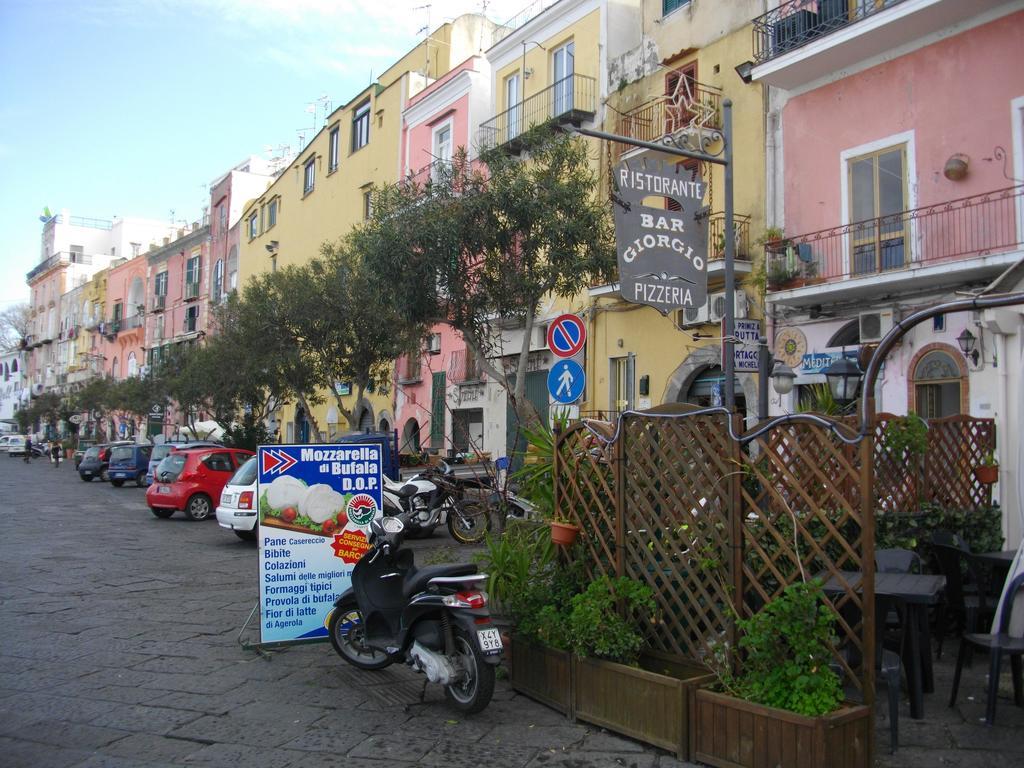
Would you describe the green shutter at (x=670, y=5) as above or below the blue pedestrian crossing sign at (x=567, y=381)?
above

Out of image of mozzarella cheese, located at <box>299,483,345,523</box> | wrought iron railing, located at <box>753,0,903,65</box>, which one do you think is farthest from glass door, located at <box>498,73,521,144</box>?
image of mozzarella cheese, located at <box>299,483,345,523</box>

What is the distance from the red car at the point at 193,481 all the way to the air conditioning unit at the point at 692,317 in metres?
9.77

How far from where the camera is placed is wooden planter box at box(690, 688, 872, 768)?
4.29 meters

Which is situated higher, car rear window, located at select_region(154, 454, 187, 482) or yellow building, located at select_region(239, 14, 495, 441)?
yellow building, located at select_region(239, 14, 495, 441)

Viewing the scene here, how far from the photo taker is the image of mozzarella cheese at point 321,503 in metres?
7.24

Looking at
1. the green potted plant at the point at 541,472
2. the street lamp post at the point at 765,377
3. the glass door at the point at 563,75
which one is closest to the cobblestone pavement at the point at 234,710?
the green potted plant at the point at 541,472

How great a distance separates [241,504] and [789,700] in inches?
476

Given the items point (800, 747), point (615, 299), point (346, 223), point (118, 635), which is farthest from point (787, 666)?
point (346, 223)

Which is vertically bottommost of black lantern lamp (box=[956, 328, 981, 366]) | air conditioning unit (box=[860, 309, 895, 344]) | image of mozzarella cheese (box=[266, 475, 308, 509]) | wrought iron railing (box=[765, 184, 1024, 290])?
image of mozzarella cheese (box=[266, 475, 308, 509])

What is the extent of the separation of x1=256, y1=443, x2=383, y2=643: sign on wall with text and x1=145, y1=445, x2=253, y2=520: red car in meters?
12.5

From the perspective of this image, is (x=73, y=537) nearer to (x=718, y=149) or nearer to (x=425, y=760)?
(x=425, y=760)

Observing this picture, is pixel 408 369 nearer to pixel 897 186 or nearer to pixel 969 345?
pixel 897 186

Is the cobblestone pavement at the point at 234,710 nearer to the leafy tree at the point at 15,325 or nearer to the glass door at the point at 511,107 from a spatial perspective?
the glass door at the point at 511,107

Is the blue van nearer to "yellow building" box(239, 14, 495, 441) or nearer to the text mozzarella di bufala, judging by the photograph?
"yellow building" box(239, 14, 495, 441)
